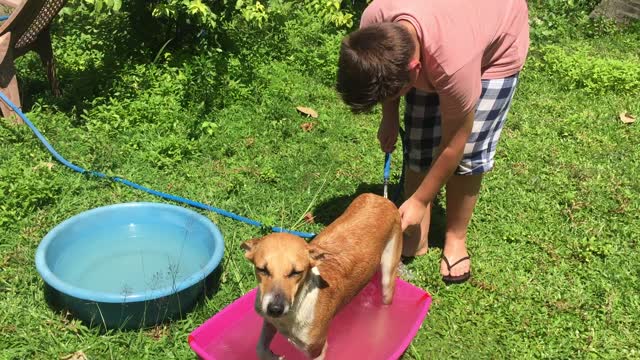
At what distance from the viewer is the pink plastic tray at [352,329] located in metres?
3.15

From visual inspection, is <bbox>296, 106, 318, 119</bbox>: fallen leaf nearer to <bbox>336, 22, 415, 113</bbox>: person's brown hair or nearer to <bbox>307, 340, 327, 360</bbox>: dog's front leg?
<bbox>336, 22, 415, 113</bbox>: person's brown hair

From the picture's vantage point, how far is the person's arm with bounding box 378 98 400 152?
3.77 metres

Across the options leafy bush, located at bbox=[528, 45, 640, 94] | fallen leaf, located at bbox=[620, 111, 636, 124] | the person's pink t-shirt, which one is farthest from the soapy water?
leafy bush, located at bbox=[528, 45, 640, 94]

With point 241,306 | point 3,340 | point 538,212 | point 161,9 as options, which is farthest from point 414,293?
point 161,9

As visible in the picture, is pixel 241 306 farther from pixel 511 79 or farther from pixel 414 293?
pixel 511 79

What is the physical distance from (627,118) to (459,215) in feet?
10.2

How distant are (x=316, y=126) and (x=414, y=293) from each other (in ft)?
8.03

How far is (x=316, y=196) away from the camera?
459cm

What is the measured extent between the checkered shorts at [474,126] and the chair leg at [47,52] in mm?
3544

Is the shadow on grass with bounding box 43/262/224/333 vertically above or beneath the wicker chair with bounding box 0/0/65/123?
beneath

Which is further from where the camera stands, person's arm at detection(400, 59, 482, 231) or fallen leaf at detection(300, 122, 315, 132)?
fallen leaf at detection(300, 122, 315, 132)

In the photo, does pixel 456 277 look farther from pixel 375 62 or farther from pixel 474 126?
pixel 375 62

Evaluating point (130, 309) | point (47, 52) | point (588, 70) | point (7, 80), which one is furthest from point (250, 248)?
point (588, 70)

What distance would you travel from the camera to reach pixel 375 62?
260cm
